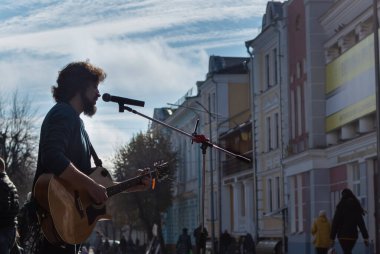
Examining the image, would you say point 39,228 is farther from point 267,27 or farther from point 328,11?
point 267,27

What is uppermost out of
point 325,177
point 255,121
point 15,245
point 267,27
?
point 267,27

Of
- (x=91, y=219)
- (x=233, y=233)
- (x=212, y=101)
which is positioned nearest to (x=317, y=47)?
(x=233, y=233)

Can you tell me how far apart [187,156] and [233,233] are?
19.6 metres

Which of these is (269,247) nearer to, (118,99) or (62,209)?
(118,99)

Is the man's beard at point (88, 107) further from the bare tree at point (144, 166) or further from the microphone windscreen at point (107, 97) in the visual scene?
the bare tree at point (144, 166)

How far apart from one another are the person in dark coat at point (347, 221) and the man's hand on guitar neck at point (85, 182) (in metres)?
15.7

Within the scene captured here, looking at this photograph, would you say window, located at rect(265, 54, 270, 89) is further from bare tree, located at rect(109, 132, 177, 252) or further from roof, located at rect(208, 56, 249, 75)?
bare tree, located at rect(109, 132, 177, 252)

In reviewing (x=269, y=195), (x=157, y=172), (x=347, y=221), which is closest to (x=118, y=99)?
(x=157, y=172)

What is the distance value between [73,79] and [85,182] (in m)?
0.85

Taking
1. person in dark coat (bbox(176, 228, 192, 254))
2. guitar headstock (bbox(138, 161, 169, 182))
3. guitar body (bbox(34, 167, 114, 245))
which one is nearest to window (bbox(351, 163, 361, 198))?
person in dark coat (bbox(176, 228, 192, 254))

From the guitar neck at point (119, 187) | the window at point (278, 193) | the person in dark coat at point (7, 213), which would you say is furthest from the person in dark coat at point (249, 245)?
the guitar neck at point (119, 187)

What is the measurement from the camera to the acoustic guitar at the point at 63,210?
6.56 m

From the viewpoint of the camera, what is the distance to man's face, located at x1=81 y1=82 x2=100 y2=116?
705cm

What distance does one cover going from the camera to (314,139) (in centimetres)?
3888
